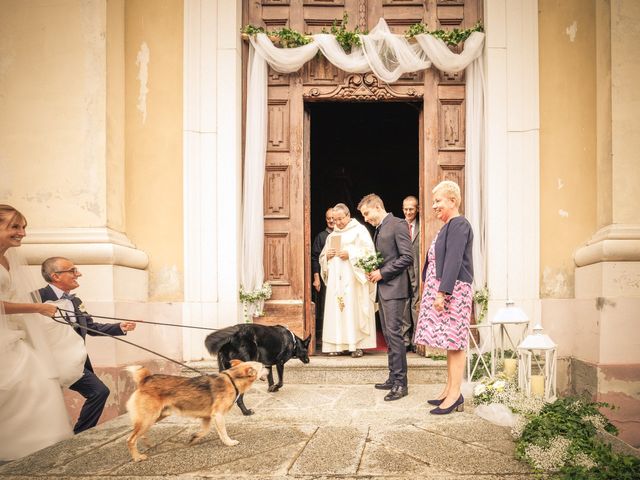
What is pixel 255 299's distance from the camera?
7.23 m

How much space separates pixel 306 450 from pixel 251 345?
1.52 meters

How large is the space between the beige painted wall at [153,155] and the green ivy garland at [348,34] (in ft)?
4.13

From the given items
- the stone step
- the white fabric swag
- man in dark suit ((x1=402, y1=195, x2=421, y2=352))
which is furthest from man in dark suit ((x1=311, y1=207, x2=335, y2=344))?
the stone step

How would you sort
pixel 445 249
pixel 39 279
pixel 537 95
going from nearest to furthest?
1. pixel 445 249
2. pixel 39 279
3. pixel 537 95

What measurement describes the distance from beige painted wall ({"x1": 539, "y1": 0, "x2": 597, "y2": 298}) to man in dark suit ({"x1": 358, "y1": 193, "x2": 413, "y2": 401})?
7.56 ft

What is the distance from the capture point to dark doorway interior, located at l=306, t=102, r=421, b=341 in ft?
46.2

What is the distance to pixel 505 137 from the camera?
279 inches

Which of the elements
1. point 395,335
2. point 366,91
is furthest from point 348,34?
point 395,335

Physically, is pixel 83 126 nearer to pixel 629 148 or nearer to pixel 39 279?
pixel 39 279

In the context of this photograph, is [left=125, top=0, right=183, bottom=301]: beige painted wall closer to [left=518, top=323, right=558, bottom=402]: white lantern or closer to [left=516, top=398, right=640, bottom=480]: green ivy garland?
[left=518, top=323, right=558, bottom=402]: white lantern

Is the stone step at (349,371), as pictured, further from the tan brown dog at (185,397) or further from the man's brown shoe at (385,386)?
the tan brown dog at (185,397)

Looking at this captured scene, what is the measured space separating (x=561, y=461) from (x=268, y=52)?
18.8ft

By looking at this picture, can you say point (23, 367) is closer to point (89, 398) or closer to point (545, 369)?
point (89, 398)

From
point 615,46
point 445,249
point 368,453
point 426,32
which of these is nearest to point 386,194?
point 426,32
